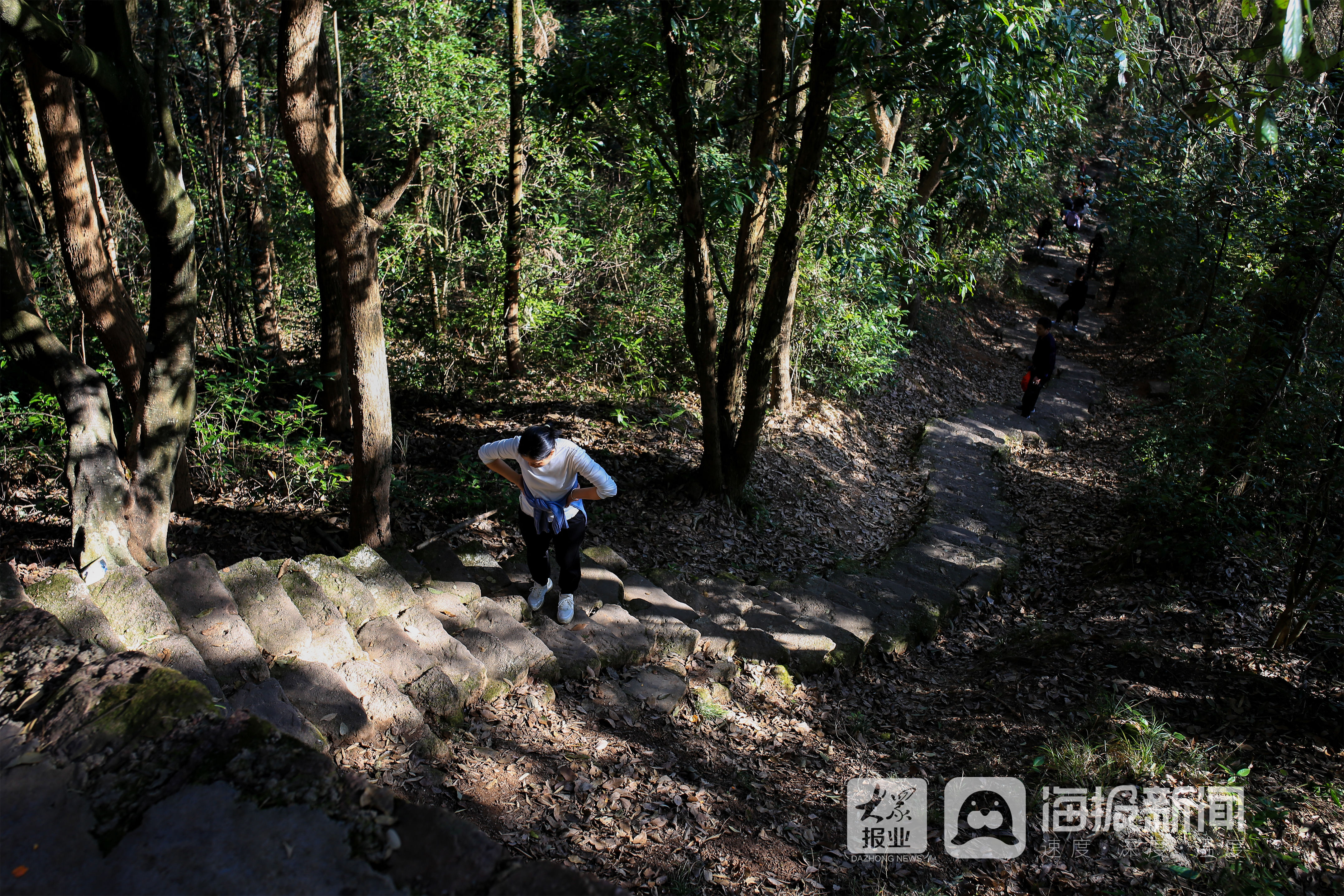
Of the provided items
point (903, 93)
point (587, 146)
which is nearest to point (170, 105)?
point (587, 146)

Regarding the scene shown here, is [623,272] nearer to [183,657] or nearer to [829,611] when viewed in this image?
[829,611]

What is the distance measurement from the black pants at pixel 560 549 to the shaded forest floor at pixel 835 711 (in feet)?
2.53

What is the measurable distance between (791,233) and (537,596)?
13.4 ft

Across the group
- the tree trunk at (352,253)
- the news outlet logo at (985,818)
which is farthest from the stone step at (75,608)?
the news outlet logo at (985,818)

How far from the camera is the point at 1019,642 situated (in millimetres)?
6055

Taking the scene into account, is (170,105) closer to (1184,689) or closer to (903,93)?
(903,93)

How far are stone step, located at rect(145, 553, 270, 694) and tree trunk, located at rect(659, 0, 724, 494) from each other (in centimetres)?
476

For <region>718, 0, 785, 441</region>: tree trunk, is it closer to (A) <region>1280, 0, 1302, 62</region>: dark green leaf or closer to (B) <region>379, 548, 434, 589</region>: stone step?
(B) <region>379, 548, 434, 589</region>: stone step

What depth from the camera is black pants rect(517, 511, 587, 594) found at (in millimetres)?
4781

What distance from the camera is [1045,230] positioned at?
2278 cm

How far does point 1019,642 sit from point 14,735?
6.24 meters

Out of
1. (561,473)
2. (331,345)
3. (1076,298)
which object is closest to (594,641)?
(561,473)

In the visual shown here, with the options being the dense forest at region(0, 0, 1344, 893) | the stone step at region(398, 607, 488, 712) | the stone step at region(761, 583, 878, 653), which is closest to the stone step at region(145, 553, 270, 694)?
the dense forest at region(0, 0, 1344, 893)

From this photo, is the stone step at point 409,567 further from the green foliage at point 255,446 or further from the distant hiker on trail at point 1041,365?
the distant hiker on trail at point 1041,365
